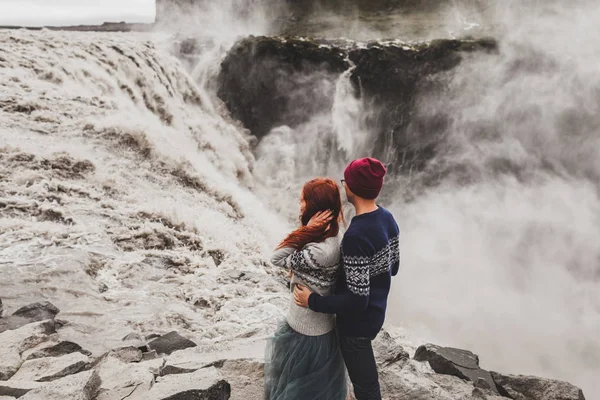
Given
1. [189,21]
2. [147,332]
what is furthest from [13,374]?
[189,21]

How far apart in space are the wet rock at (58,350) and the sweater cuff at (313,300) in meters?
2.05

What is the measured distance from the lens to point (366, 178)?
1892 mm

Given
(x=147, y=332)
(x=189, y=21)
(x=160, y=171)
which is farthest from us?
(x=189, y=21)

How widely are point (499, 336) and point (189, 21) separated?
16997 millimetres

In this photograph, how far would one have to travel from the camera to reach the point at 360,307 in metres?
1.84

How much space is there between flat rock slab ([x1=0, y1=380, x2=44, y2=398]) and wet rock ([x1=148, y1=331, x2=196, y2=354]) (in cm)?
100

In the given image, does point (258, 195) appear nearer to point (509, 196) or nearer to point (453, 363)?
point (509, 196)

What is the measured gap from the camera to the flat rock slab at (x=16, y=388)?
7.61 feet

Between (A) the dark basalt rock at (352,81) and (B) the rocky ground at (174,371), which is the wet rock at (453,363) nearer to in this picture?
(B) the rocky ground at (174,371)

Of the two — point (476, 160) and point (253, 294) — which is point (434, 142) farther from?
point (253, 294)

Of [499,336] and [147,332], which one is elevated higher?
[147,332]

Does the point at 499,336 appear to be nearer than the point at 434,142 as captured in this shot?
Yes

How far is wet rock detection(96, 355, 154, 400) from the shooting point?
235 cm

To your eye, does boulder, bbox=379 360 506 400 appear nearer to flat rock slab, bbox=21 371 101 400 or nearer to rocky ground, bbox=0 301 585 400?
rocky ground, bbox=0 301 585 400
